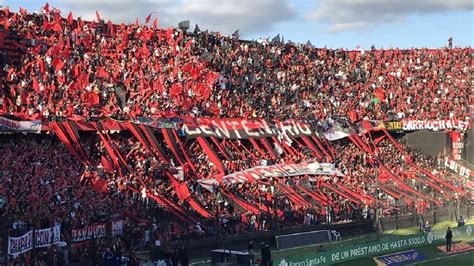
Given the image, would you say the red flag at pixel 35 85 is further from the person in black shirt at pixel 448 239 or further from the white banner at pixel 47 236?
the person in black shirt at pixel 448 239

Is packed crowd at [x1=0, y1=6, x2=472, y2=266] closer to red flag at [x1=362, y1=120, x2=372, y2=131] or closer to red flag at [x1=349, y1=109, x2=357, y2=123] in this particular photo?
red flag at [x1=349, y1=109, x2=357, y2=123]

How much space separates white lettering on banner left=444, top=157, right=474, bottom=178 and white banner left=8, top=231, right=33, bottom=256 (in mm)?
29972

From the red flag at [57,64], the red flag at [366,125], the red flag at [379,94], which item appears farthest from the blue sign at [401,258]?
the red flag at [379,94]

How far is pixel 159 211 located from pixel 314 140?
15.4 metres

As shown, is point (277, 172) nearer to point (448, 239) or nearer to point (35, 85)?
Answer: point (448, 239)

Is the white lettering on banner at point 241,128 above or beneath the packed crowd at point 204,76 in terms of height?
beneath

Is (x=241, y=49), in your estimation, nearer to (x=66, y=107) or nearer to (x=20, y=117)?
(x=66, y=107)

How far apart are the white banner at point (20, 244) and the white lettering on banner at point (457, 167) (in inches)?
1180

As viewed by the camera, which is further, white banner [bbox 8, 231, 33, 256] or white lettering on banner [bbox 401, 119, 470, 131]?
white lettering on banner [bbox 401, 119, 470, 131]

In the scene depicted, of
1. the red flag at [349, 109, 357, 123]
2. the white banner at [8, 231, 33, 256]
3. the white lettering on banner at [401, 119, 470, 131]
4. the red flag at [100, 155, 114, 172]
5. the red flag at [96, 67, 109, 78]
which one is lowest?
the white banner at [8, 231, 33, 256]

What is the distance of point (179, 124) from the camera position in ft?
108

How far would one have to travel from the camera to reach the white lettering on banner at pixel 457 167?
41628 millimetres

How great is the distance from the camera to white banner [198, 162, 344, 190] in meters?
31.3

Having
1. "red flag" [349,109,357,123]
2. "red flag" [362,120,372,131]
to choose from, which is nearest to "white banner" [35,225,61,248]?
"red flag" [349,109,357,123]
